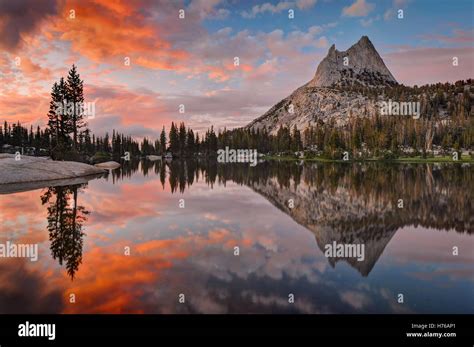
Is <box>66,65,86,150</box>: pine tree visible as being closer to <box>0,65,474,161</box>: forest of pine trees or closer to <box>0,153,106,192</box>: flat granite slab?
<box>0,65,474,161</box>: forest of pine trees

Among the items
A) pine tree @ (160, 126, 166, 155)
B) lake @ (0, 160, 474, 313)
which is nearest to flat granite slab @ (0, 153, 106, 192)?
lake @ (0, 160, 474, 313)

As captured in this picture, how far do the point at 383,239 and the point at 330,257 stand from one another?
130 inches

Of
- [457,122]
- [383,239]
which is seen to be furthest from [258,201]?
[457,122]

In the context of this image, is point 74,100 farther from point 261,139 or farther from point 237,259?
point 261,139

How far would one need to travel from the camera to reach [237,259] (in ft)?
36.6

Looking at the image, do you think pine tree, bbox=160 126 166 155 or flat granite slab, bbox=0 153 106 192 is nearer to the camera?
flat granite slab, bbox=0 153 106 192

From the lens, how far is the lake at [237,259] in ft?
26.3

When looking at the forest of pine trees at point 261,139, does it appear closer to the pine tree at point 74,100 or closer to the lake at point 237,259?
the pine tree at point 74,100

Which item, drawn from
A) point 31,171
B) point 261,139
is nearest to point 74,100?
point 31,171

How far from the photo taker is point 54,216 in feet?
56.0

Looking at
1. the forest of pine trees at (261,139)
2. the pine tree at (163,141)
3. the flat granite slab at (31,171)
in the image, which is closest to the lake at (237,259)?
the flat granite slab at (31,171)

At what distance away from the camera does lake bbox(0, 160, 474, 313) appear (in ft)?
26.3
